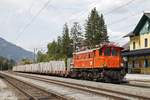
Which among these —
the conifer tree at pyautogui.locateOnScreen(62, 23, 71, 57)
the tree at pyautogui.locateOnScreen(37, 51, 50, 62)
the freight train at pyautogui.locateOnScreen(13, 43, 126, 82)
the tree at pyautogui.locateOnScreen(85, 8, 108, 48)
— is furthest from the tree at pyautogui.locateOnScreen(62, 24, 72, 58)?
the freight train at pyautogui.locateOnScreen(13, 43, 126, 82)

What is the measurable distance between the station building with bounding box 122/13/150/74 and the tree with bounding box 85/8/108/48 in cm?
3217

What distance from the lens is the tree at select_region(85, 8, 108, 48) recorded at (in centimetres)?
9657

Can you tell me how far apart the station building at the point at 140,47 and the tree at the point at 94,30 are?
→ 106 ft

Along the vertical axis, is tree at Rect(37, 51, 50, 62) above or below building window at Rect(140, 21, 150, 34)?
below

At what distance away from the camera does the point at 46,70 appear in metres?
64.6

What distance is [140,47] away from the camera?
2393 inches

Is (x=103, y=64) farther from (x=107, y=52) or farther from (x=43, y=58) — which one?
(x=43, y=58)

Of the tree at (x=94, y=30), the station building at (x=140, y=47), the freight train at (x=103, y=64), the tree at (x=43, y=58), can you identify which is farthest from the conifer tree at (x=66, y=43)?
the freight train at (x=103, y=64)

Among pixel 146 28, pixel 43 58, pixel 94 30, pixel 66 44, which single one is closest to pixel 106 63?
pixel 146 28

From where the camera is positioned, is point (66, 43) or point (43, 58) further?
point (43, 58)

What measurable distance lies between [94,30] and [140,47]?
37736 mm

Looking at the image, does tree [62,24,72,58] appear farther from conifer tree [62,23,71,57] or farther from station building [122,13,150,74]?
station building [122,13,150,74]

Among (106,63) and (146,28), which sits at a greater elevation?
(146,28)

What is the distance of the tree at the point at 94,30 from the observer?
96569 mm
